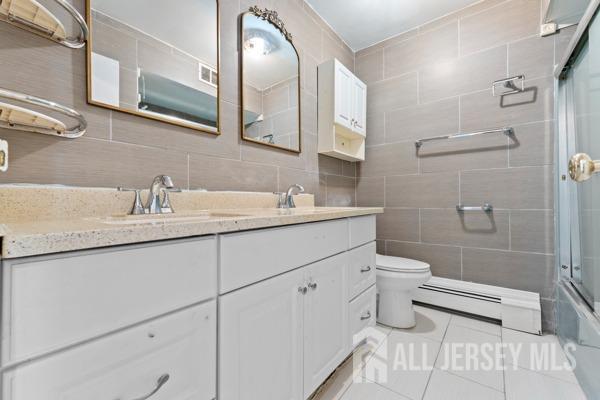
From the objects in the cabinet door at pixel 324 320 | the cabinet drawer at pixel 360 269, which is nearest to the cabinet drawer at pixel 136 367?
the cabinet door at pixel 324 320

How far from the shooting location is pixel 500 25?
1.85 m

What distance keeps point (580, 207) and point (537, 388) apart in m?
1.03

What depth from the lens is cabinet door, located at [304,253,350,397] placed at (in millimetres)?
943

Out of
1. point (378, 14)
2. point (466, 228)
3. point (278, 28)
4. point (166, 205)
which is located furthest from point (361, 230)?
point (378, 14)

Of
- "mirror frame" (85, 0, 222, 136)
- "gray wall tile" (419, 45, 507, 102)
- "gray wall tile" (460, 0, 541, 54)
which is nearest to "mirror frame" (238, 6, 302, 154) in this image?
"mirror frame" (85, 0, 222, 136)

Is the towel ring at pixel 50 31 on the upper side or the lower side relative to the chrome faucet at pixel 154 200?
upper

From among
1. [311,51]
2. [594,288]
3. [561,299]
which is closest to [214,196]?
[311,51]

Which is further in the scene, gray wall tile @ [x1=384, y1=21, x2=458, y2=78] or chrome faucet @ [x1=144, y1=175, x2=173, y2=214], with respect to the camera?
gray wall tile @ [x1=384, y1=21, x2=458, y2=78]

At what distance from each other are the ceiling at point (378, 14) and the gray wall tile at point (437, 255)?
1.89 metres

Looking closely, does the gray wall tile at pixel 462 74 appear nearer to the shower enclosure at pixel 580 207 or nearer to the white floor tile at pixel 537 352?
the shower enclosure at pixel 580 207

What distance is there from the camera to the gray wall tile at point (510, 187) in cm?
169

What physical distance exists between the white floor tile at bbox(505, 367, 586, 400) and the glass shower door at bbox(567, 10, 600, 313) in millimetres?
382

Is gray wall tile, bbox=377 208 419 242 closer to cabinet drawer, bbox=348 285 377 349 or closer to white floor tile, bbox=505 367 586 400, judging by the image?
cabinet drawer, bbox=348 285 377 349

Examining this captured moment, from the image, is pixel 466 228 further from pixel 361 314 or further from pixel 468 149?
pixel 361 314
